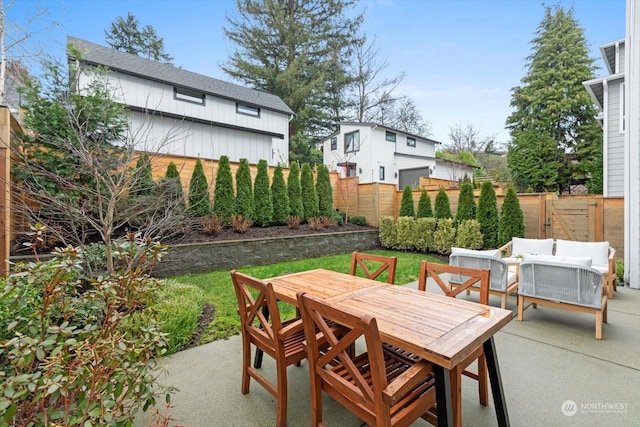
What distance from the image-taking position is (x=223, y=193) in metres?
7.40

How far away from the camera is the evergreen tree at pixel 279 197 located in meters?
8.50

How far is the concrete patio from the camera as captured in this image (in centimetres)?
201

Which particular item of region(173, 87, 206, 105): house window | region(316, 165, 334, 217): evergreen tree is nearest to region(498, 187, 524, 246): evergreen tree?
region(316, 165, 334, 217): evergreen tree

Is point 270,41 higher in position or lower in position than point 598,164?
higher

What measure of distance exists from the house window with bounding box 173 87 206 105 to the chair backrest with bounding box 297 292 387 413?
38.0 feet

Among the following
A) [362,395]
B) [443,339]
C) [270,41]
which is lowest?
[362,395]

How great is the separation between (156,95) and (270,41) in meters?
9.00

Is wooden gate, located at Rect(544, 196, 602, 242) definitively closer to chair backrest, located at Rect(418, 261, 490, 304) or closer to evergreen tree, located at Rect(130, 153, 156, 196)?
chair backrest, located at Rect(418, 261, 490, 304)

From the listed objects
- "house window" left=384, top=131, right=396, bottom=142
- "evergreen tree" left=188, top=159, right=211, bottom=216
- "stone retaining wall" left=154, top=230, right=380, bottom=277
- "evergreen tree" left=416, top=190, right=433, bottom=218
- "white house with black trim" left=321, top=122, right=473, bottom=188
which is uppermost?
"house window" left=384, top=131, right=396, bottom=142

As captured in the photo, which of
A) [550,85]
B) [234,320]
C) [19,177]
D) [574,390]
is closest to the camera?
[574,390]

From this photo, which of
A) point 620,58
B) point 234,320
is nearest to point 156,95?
point 234,320

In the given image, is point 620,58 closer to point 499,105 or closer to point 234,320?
point 499,105

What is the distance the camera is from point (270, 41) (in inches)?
660

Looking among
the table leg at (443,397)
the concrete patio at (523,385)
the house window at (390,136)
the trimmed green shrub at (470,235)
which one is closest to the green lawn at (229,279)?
the concrete patio at (523,385)
